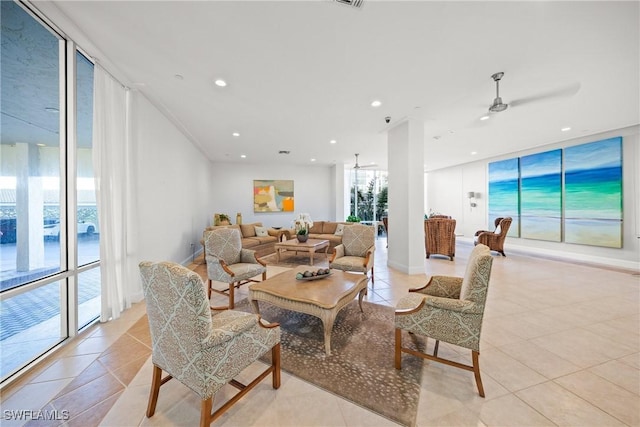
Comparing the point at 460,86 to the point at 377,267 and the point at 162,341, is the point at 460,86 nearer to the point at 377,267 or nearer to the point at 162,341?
the point at 377,267

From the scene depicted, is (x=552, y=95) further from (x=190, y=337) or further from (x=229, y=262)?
(x=229, y=262)

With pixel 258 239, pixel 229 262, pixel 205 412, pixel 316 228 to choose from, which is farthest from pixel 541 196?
pixel 205 412

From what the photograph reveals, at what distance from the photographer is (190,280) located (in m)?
1.17

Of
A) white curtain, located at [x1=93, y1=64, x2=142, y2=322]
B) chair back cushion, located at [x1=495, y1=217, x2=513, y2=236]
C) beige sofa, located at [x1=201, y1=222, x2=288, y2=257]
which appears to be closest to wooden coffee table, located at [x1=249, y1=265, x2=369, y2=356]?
white curtain, located at [x1=93, y1=64, x2=142, y2=322]

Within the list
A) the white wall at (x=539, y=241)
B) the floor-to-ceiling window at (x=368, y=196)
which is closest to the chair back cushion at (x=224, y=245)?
the floor-to-ceiling window at (x=368, y=196)

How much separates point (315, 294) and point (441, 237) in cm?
462

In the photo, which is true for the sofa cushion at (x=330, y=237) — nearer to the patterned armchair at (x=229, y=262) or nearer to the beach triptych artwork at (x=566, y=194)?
the patterned armchair at (x=229, y=262)

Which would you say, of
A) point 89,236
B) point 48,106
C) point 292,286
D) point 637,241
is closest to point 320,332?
point 292,286

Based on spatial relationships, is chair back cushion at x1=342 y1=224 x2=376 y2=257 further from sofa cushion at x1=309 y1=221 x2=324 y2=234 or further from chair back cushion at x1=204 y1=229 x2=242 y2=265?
sofa cushion at x1=309 y1=221 x2=324 y2=234

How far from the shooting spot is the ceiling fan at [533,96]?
2.99 metres

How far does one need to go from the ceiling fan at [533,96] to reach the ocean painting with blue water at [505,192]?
442 centimetres

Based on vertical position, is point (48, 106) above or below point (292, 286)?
above

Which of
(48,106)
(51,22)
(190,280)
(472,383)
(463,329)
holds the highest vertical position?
(51,22)

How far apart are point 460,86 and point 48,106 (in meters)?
4.64
